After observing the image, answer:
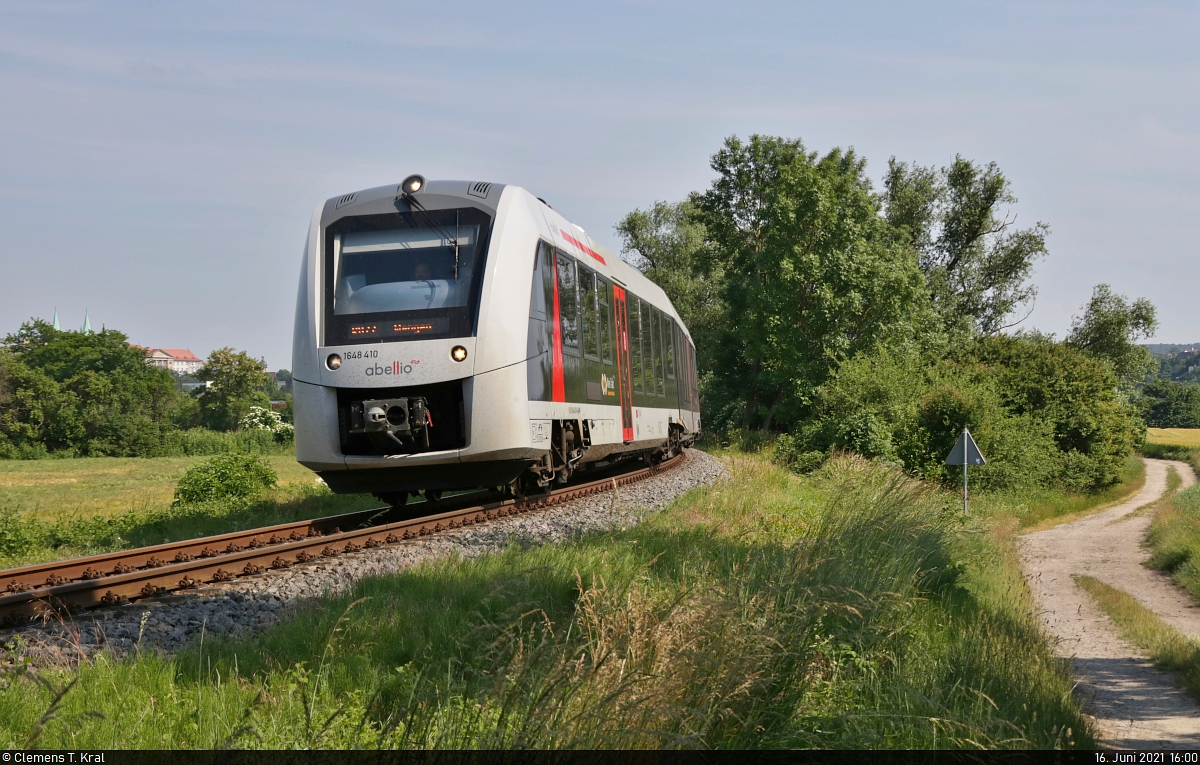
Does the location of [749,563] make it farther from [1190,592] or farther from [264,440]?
[264,440]

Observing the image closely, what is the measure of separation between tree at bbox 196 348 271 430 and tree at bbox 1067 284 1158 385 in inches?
2362

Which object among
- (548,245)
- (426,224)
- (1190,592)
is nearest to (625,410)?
(548,245)

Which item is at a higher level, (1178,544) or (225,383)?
(225,383)

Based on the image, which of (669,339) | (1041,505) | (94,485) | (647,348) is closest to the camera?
(647,348)

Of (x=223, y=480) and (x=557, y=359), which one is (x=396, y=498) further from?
(x=223, y=480)

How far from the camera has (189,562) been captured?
301 inches

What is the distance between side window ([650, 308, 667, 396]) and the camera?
1872cm

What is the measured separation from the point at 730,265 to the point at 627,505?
3699cm

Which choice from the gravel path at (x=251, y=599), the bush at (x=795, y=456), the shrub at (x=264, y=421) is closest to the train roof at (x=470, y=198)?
the gravel path at (x=251, y=599)

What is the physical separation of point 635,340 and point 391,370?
7.12 metres

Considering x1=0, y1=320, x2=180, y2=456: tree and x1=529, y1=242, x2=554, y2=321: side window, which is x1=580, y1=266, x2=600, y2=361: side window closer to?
x1=529, y1=242, x2=554, y2=321: side window

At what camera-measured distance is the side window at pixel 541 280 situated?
36.5 ft

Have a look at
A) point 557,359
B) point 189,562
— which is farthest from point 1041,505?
point 189,562

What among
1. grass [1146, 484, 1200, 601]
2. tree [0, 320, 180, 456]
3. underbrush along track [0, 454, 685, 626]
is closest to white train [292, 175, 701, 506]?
underbrush along track [0, 454, 685, 626]
